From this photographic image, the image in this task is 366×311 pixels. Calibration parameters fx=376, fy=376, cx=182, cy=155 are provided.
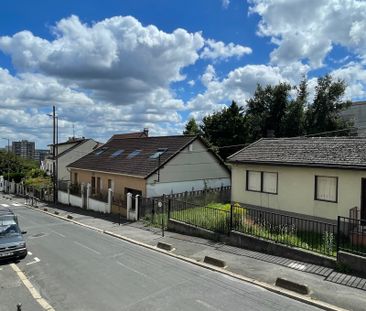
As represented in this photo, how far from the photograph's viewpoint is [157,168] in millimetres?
26562

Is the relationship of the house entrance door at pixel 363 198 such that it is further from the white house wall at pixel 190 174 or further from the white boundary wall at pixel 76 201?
the white boundary wall at pixel 76 201

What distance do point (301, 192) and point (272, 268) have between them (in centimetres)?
Answer: 643

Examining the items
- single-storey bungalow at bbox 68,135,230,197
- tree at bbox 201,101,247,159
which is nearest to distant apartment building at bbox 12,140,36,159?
tree at bbox 201,101,247,159

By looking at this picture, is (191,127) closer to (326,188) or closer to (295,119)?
(295,119)

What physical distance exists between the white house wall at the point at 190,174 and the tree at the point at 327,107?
14.4 meters

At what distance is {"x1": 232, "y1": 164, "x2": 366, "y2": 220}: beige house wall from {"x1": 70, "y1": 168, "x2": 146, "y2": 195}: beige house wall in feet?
26.1

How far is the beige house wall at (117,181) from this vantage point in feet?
88.2

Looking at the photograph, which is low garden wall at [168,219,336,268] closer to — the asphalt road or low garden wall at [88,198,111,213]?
the asphalt road

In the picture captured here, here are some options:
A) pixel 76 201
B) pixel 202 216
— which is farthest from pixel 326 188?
pixel 76 201

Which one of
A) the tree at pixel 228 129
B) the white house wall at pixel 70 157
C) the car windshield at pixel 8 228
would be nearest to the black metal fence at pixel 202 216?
the car windshield at pixel 8 228

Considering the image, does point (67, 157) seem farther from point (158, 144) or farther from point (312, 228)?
point (312, 228)

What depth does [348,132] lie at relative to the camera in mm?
39656

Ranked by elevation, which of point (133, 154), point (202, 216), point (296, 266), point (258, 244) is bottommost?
point (296, 266)

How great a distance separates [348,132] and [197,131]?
59.3ft
